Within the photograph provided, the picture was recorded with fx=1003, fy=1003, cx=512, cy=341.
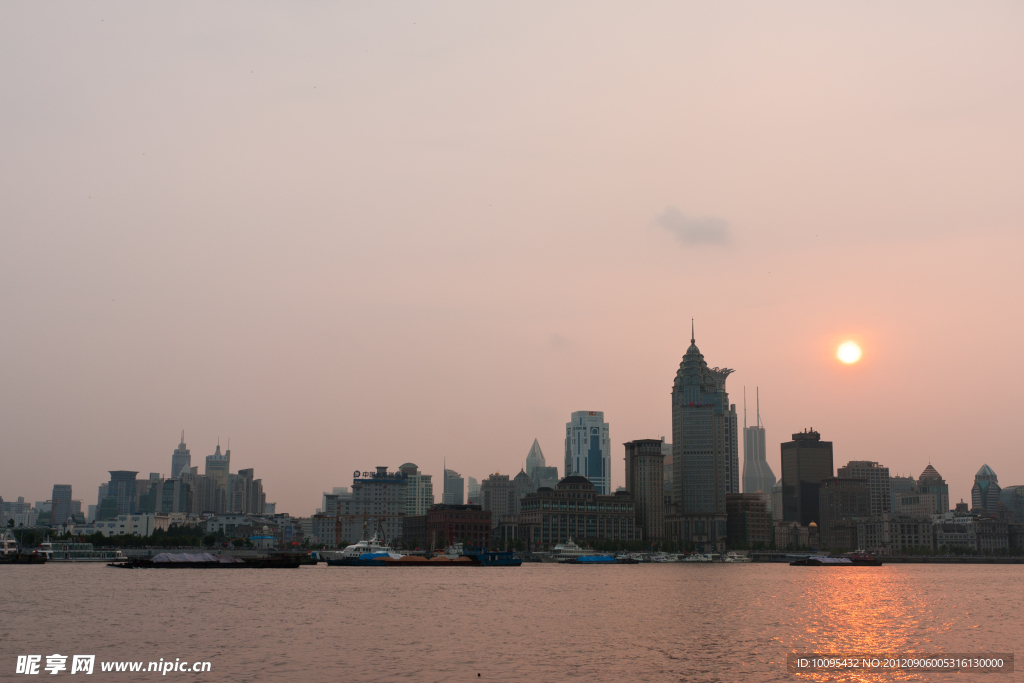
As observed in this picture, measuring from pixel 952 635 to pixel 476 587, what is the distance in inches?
3188

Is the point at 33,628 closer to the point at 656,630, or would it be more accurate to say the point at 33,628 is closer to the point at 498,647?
the point at 498,647

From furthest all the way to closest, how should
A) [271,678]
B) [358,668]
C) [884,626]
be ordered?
[884,626]
[358,668]
[271,678]

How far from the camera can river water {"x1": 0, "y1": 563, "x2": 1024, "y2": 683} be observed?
6297 cm

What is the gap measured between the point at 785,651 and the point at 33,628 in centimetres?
6000

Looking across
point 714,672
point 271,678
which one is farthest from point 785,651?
point 271,678

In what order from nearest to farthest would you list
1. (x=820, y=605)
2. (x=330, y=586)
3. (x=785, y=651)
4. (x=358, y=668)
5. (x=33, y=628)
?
(x=358, y=668) < (x=785, y=651) < (x=33, y=628) < (x=820, y=605) < (x=330, y=586)

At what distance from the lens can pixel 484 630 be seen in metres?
85.1

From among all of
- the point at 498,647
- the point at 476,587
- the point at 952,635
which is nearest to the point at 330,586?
the point at 476,587

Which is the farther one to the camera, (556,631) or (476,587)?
(476,587)

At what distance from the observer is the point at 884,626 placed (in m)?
93.8

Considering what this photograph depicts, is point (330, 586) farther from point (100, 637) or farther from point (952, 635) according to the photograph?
point (952, 635)


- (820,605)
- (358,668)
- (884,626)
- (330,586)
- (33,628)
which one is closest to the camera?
(358,668)

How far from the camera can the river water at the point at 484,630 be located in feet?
207

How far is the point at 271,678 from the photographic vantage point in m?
58.2
